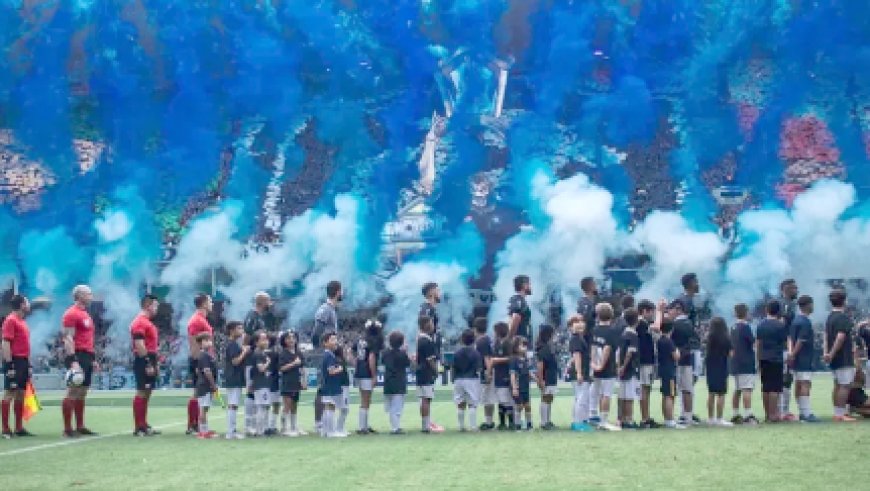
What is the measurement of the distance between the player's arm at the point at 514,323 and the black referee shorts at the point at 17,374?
6129 mm

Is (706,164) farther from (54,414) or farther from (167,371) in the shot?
(54,414)

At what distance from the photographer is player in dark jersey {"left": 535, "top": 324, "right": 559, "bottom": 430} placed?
16.7m

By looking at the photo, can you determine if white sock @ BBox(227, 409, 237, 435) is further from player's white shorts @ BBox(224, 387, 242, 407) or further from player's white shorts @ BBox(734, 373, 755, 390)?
player's white shorts @ BBox(734, 373, 755, 390)

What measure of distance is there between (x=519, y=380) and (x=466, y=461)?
169 inches

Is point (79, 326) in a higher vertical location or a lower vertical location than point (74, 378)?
higher

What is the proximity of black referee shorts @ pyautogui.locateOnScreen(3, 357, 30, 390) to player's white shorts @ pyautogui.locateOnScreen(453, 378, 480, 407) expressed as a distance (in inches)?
213

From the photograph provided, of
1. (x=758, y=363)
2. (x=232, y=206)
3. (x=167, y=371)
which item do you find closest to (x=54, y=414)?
(x=758, y=363)

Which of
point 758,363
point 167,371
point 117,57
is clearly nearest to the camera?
point 758,363

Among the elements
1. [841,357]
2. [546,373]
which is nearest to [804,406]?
[841,357]

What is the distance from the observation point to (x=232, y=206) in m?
40.2

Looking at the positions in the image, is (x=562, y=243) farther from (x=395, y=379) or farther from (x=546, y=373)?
(x=395, y=379)

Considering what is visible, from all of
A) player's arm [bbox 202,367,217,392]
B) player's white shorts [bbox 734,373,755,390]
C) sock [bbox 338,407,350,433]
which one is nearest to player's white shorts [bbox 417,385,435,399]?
sock [bbox 338,407,350,433]

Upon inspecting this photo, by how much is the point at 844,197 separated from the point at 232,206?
703 inches

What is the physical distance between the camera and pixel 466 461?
12.4 meters
